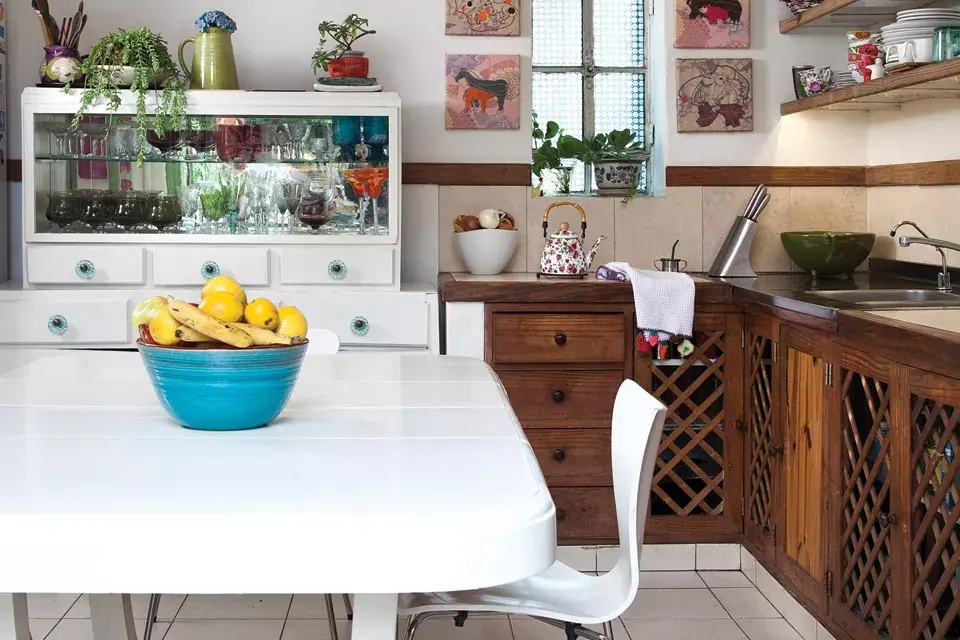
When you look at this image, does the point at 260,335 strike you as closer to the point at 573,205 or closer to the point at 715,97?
the point at 573,205

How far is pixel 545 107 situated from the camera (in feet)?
14.7

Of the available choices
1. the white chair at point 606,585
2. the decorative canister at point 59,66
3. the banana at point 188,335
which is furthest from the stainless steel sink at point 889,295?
the decorative canister at point 59,66

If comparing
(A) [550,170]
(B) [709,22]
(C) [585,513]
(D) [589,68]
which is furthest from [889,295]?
(D) [589,68]

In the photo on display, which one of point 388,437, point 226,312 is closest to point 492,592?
point 388,437

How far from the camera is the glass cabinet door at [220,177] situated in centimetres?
386

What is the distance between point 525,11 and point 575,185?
0.71 meters

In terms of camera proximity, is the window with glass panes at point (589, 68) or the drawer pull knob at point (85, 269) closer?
the drawer pull knob at point (85, 269)

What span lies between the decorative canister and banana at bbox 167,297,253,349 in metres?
2.36

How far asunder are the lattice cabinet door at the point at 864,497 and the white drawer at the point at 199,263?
2.03 meters

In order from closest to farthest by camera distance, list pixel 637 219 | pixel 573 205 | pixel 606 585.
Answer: pixel 606 585
pixel 573 205
pixel 637 219

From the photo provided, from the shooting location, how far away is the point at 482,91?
4211mm

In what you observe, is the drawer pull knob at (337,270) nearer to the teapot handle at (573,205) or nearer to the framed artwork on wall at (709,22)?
the teapot handle at (573,205)

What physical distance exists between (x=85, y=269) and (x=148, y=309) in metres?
2.13

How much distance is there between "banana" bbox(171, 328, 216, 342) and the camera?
176 centimetres
